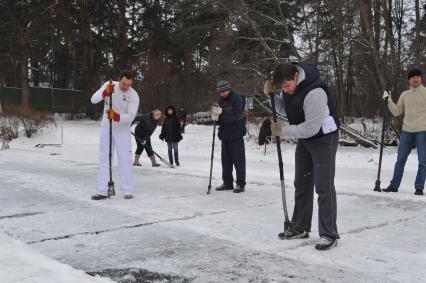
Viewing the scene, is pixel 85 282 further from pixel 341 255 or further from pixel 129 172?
pixel 129 172

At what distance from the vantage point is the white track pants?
7.51 metres

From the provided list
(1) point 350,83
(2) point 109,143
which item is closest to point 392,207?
(2) point 109,143

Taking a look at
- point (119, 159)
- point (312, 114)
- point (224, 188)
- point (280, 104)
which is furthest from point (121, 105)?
point (312, 114)

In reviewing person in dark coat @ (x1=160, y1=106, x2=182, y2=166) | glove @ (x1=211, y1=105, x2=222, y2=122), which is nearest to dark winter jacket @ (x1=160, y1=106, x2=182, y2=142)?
person in dark coat @ (x1=160, y1=106, x2=182, y2=166)

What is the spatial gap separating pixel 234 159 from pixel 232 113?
0.76m

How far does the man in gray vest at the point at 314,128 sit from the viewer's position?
4496 millimetres

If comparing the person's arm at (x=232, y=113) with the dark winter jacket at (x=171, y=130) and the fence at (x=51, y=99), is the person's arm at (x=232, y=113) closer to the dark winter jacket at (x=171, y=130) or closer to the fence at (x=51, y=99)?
the dark winter jacket at (x=171, y=130)

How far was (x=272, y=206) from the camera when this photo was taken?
270 inches

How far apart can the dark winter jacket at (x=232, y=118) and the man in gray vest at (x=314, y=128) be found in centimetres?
346

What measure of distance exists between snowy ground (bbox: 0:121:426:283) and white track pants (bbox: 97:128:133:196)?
0.23 m

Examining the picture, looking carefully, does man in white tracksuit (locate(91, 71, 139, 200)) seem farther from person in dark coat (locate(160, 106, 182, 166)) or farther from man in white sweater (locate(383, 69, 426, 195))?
person in dark coat (locate(160, 106, 182, 166))

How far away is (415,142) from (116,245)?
511 cm

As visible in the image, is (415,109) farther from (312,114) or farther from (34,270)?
(34,270)

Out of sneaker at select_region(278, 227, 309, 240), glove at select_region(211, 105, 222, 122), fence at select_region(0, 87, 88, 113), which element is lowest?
sneaker at select_region(278, 227, 309, 240)
